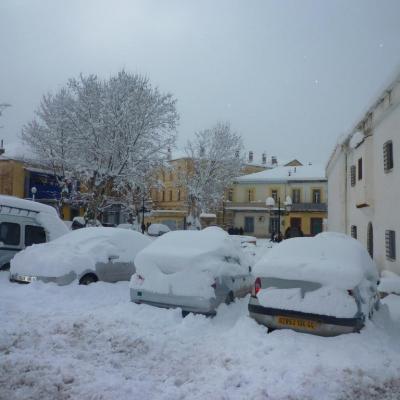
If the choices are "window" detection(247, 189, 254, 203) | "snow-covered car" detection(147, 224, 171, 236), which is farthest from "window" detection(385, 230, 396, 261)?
"window" detection(247, 189, 254, 203)

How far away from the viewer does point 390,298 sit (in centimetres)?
958

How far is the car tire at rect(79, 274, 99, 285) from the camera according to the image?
29.7 feet

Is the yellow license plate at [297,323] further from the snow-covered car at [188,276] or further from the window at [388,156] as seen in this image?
the window at [388,156]

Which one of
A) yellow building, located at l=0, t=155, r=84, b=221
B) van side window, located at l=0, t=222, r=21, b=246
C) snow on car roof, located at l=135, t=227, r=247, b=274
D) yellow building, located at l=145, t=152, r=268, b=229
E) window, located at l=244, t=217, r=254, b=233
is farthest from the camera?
yellow building, located at l=145, t=152, r=268, b=229

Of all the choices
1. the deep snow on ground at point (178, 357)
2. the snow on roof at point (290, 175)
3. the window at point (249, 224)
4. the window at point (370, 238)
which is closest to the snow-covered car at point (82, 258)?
the deep snow on ground at point (178, 357)

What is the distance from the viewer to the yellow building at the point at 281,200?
160ft

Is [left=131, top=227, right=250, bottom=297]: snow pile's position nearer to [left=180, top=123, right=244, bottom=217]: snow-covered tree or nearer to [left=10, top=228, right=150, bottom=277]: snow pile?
[left=10, top=228, right=150, bottom=277]: snow pile

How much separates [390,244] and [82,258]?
33.2 feet

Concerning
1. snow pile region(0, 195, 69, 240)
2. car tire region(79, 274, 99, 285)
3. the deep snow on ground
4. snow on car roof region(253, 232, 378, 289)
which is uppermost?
snow pile region(0, 195, 69, 240)

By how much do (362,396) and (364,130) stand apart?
13344 mm

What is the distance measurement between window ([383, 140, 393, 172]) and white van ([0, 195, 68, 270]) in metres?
11.1

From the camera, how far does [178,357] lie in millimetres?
5230

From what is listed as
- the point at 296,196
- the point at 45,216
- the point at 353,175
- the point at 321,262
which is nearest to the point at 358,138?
the point at 353,175

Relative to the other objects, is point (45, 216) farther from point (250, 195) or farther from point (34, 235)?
point (250, 195)
